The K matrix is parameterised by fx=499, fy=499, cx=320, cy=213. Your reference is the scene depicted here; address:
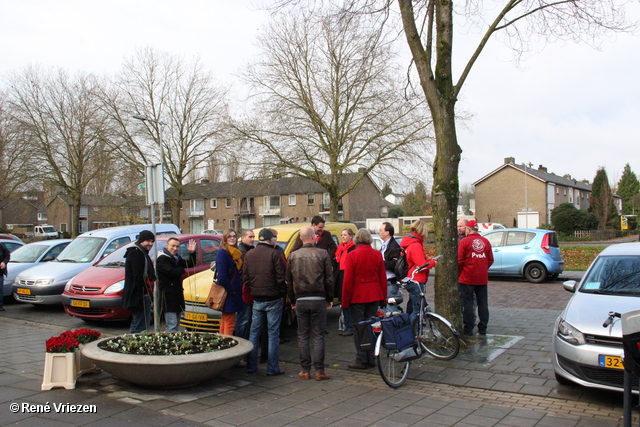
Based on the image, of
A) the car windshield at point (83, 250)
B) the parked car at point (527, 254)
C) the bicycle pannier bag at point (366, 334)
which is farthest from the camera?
the parked car at point (527, 254)

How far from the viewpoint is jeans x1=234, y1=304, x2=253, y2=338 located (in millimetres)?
7129

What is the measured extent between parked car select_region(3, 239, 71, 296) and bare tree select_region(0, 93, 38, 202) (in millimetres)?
Answer: 24343

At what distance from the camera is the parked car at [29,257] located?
13.3 metres

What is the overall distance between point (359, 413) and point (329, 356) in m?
2.47

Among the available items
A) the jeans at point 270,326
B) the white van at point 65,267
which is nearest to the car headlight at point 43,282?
the white van at point 65,267

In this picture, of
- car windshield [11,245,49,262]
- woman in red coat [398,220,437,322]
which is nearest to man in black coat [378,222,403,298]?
woman in red coat [398,220,437,322]

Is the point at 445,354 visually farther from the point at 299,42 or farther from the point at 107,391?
the point at 299,42

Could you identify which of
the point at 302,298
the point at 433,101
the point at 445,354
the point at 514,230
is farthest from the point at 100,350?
the point at 514,230

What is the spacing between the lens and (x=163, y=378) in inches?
217

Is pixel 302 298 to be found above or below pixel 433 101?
below

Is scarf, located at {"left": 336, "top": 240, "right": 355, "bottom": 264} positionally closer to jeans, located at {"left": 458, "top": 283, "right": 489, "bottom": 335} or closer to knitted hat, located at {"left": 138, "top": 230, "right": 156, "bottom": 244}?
jeans, located at {"left": 458, "top": 283, "right": 489, "bottom": 335}

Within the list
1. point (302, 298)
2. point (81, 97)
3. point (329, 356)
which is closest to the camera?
point (302, 298)

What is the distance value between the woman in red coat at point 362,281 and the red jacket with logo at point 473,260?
2.09m

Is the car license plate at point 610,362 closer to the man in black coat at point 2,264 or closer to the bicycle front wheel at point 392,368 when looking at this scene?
the bicycle front wheel at point 392,368
